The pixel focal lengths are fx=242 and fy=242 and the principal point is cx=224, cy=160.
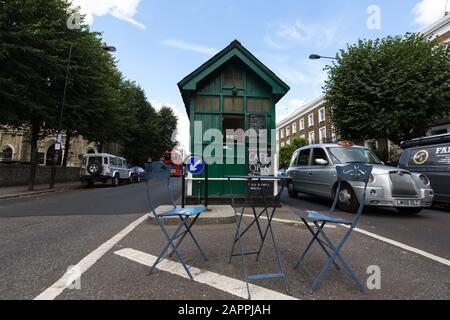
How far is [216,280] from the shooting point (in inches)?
106

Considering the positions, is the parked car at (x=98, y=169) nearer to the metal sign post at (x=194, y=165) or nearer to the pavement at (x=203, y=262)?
the pavement at (x=203, y=262)

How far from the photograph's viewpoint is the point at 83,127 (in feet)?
54.3

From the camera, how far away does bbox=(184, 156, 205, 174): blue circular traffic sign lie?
23.3ft

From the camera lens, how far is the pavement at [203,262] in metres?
2.44

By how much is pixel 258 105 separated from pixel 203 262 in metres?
5.92

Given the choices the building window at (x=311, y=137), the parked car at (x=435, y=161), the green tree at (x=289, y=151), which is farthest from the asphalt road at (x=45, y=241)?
the building window at (x=311, y=137)

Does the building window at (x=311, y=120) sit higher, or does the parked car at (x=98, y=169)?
the building window at (x=311, y=120)

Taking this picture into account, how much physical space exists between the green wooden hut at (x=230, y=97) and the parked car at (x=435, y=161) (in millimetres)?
5101

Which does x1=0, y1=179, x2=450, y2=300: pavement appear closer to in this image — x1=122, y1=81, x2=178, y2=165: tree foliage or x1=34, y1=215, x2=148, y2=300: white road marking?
x1=34, y1=215, x2=148, y2=300: white road marking

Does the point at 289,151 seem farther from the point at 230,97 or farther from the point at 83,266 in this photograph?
the point at 83,266

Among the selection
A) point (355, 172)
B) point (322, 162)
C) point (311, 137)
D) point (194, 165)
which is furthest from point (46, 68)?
point (311, 137)

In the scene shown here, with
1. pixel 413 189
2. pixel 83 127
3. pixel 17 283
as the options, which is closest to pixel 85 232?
pixel 17 283

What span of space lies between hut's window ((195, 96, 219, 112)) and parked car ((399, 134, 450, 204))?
7081mm

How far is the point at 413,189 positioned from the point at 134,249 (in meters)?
6.61
